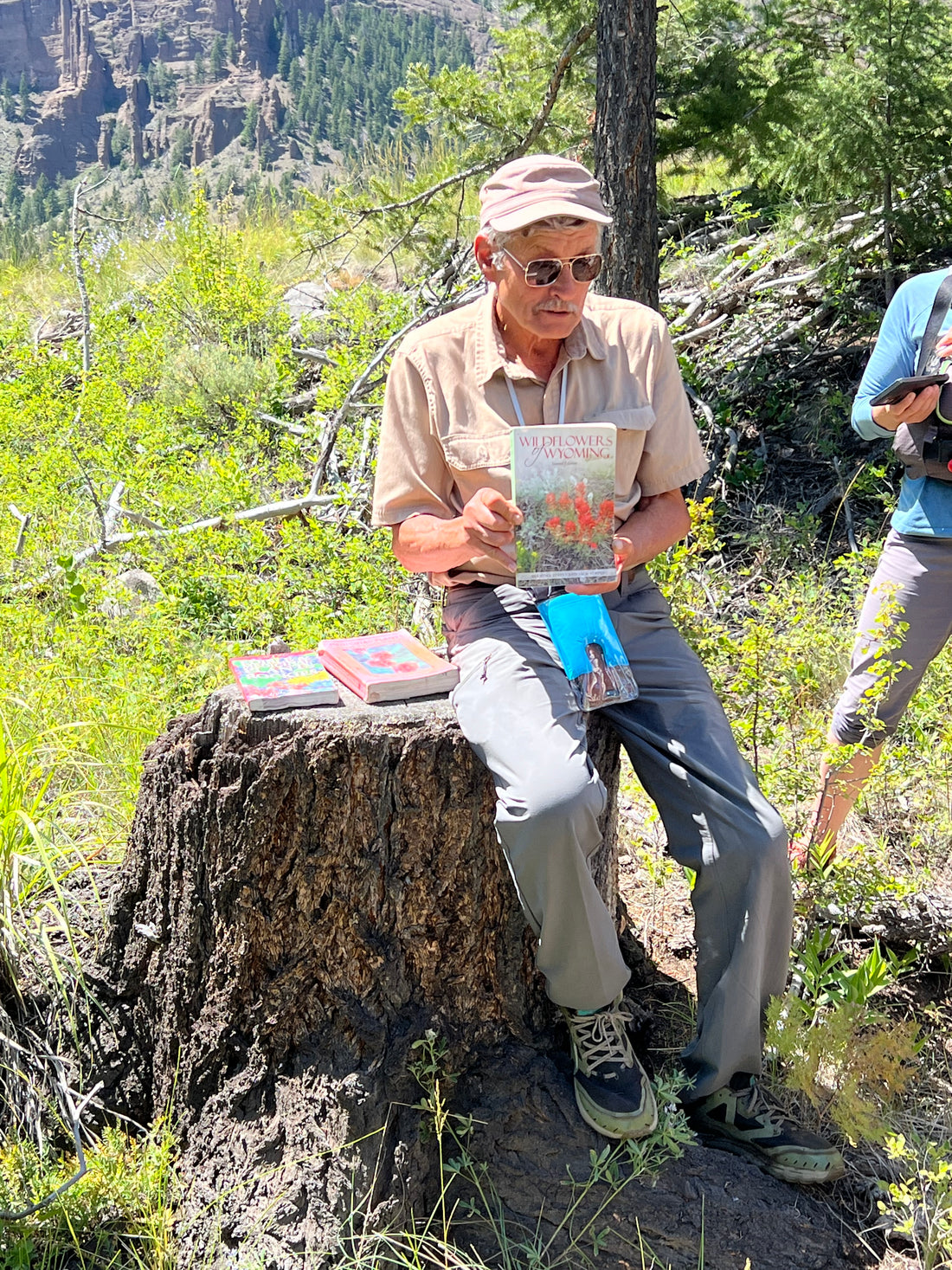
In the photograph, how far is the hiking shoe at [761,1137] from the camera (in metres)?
2.22

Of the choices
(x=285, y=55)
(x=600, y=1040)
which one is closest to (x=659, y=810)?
(x=600, y=1040)

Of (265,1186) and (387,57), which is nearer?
(265,1186)

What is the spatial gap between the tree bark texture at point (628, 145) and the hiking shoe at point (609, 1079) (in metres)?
3.80

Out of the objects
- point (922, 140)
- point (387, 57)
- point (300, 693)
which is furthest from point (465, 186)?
point (387, 57)

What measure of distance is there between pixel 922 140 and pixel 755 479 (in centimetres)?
185

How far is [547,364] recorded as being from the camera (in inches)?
99.6

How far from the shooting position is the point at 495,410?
2.45m

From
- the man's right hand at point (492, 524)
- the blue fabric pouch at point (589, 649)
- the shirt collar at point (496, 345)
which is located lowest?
the blue fabric pouch at point (589, 649)

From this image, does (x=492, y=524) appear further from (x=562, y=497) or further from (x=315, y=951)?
(x=315, y=951)

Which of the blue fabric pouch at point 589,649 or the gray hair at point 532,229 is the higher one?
the gray hair at point 532,229

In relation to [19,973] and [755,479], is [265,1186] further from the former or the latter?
[755,479]

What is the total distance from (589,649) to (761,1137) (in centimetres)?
112

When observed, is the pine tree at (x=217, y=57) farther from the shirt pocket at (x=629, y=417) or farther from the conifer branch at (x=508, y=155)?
the shirt pocket at (x=629, y=417)

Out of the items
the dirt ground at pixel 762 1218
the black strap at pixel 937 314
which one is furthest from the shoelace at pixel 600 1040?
the black strap at pixel 937 314
